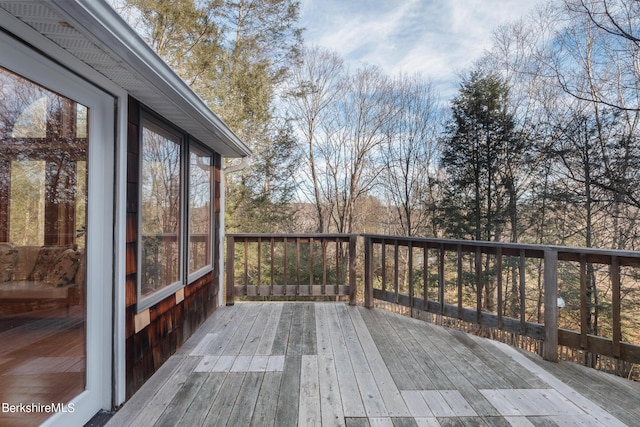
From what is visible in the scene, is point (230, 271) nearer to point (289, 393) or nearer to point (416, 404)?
point (289, 393)

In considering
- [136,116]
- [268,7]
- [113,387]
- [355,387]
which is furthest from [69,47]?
[268,7]

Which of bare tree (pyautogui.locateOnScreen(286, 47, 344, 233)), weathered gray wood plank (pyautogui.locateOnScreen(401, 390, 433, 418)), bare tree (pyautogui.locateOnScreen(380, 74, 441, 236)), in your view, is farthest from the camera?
bare tree (pyautogui.locateOnScreen(286, 47, 344, 233))

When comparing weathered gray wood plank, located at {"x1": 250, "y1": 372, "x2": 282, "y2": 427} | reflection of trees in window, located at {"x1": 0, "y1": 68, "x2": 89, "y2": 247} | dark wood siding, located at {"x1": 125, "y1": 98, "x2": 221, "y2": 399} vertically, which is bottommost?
weathered gray wood plank, located at {"x1": 250, "y1": 372, "x2": 282, "y2": 427}

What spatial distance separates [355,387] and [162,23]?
816 cm

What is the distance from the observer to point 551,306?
251cm

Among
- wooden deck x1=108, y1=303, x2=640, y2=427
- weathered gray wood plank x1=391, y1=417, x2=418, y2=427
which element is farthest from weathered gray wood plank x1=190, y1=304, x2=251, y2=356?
weathered gray wood plank x1=391, y1=417, x2=418, y2=427

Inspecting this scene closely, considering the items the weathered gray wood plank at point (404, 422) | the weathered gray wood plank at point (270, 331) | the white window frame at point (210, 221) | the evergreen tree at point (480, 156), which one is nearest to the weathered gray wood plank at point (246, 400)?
the weathered gray wood plank at point (270, 331)

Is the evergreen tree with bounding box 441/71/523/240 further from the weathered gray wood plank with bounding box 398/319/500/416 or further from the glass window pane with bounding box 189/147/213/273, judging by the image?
the glass window pane with bounding box 189/147/213/273

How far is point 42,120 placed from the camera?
1374 mm

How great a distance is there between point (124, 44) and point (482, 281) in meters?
4.41

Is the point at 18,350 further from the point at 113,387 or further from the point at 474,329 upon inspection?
the point at 474,329

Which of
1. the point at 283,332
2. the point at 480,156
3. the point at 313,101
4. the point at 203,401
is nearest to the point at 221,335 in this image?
the point at 283,332

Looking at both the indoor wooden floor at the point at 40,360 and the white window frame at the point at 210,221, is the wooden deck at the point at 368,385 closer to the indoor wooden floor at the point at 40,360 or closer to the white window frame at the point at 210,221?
the indoor wooden floor at the point at 40,360

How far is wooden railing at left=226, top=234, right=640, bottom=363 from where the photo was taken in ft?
7.74
